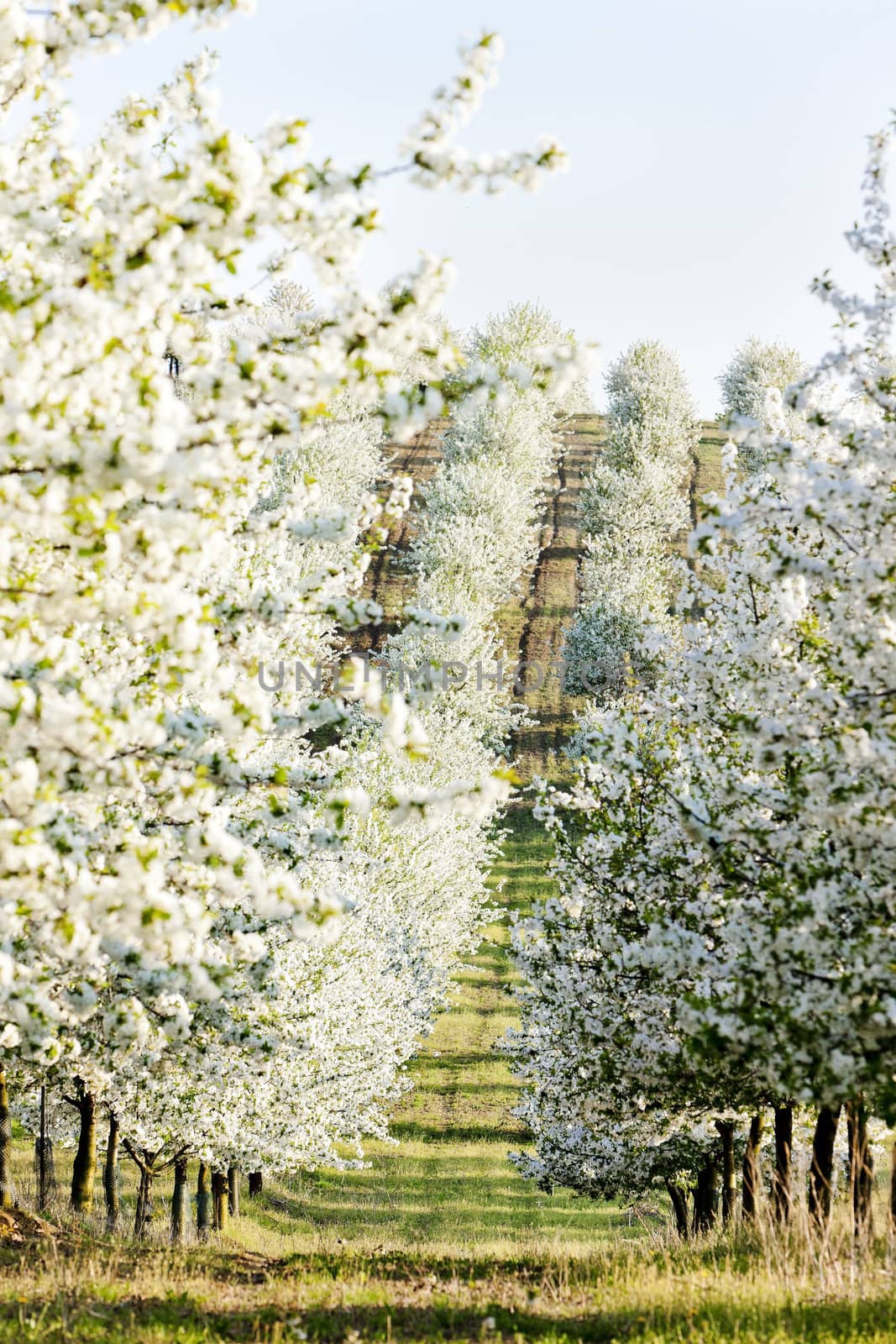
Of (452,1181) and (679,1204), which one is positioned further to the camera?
(452,1181)

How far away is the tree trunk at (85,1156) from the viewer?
16.7 m

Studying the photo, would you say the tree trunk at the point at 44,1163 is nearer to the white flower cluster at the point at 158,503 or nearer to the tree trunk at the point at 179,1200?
the tree trunk at the point at 179,1200

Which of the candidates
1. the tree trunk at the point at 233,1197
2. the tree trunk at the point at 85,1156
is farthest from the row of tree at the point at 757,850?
the tree trunk at the point at 233,1197

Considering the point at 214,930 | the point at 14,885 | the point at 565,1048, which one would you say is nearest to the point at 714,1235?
the point at 565,1048

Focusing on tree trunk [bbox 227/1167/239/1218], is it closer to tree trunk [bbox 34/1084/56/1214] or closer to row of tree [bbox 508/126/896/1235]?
tree trunk [bbox 34/1084/56/1214]

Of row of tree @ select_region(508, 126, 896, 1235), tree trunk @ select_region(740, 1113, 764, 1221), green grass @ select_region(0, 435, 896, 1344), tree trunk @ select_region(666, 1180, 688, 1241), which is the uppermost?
row of tree @ select_region(508, 126, 896, 1235)

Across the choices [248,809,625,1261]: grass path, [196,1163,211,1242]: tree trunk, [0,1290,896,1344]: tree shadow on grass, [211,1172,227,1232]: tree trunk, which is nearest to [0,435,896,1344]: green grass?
[0,1290,896,1344]: tree shadow on grass

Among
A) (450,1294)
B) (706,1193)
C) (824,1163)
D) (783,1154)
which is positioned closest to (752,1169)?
(783,1154)

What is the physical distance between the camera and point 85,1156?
56.2 feet

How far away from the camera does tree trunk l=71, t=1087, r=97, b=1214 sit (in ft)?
54.9

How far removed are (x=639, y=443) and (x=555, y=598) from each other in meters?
16.2

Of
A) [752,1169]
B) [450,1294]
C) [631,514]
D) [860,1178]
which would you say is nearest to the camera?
[450,1294]

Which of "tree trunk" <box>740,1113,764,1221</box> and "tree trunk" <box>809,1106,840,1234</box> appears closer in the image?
"tree trunk" <box>809,1106,840,1234</box>

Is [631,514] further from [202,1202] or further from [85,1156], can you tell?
[85,1156]
